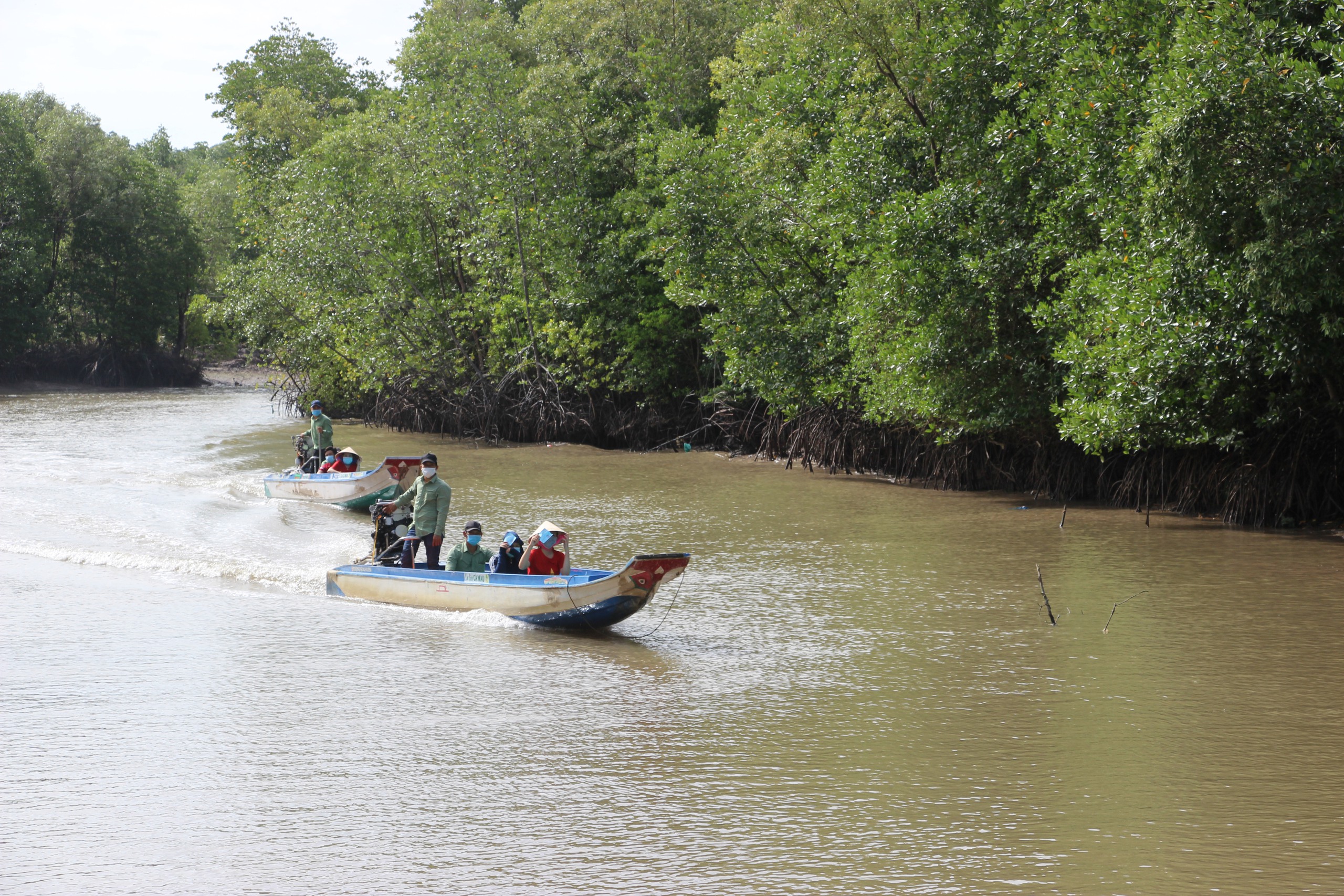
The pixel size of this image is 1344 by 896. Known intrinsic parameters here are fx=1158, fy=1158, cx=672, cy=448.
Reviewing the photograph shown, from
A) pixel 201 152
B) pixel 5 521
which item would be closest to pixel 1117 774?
pixel 5 521

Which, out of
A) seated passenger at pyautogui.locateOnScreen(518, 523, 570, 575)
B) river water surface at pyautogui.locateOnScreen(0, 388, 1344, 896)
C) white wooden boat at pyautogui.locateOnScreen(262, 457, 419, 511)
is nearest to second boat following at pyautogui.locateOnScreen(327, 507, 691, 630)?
seated passenger at pyautogui.locateOnScreen(518, 523, 570, 575)

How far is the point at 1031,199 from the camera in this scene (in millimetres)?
18016

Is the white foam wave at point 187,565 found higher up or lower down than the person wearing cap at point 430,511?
lower down

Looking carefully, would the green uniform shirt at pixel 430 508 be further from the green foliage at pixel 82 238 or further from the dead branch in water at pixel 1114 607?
the green foliage at pixel 82 238

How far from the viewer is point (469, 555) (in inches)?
492

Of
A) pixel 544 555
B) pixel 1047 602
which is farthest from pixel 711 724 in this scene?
pixel 1047 602

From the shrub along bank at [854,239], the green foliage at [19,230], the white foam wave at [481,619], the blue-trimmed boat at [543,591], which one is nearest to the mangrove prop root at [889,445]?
the shrub along bank at [854,239]

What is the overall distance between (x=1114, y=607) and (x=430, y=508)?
7.72 meters

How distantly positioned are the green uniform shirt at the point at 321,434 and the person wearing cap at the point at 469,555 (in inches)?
436

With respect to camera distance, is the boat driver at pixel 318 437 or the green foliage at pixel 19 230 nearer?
the boat driver at pixel 318 437

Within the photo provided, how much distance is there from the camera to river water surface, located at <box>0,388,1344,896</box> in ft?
20.6

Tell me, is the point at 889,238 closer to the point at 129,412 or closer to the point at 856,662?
the point at 856,662

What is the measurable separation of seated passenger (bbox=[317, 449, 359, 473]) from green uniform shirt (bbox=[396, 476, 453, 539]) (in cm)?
818

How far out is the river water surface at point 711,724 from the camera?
629 cm
